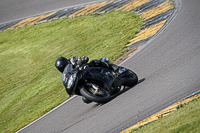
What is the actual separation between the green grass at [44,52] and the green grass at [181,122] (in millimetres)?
4918

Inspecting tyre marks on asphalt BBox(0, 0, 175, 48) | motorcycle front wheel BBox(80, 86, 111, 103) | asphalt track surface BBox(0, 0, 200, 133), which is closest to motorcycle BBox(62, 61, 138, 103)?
motorcycle front wheel BBox(80, 86, 111, 103)

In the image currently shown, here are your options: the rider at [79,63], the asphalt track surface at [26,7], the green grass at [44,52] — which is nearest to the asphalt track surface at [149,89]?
the rider at [79,63]

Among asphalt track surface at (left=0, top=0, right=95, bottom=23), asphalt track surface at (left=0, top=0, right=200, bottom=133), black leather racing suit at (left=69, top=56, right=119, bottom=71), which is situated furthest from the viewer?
asphalt track surface at (left=0, top=0, right=95, bottom=23)

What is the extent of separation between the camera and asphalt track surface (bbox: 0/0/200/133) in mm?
6492

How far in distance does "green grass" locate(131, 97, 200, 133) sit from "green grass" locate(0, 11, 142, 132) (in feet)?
16.1

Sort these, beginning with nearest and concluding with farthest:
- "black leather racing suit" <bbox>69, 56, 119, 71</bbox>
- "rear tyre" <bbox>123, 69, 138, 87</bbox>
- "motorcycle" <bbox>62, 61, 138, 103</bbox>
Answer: "motorcycle" <bbox>62, 61, 138, 103</bbox> < "black leather racing suit" <bbox>69, 56, 119, 71</bbox> < "rear tyre" <bbox>123, 69, 138, 87</bbox>

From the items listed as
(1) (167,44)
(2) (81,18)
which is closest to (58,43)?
(2) (81,18)

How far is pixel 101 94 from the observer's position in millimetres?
7250

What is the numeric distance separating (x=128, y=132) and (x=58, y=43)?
31.2 feet

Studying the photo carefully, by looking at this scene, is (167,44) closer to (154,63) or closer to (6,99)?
(154,63)

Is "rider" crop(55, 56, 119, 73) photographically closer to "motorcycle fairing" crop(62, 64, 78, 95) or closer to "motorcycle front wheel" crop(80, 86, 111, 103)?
"motorcycle fairing" crop(62, 64, 78, 95)

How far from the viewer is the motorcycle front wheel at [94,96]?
22.9 ft

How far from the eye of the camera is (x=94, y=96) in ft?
23.1

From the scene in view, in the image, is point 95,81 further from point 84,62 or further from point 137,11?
point 137,11
